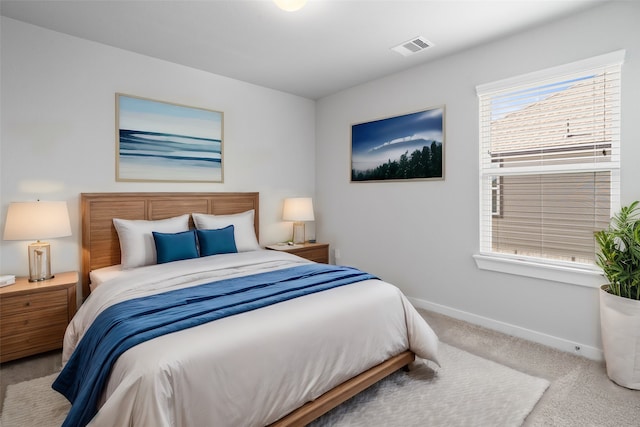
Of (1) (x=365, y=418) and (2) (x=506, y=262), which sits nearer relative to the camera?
(1) (x=365, y=418)

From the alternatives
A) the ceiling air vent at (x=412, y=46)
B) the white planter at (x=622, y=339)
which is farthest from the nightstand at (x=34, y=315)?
the white planter at (x=622, y=339)

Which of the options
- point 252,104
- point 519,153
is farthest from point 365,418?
point 252,104

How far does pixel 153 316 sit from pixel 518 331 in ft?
9.73

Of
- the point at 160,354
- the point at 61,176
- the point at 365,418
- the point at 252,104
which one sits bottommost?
the point at 365,418

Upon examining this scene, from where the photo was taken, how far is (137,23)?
2.81 m

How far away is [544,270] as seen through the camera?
9.28 ft

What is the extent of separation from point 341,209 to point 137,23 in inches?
119

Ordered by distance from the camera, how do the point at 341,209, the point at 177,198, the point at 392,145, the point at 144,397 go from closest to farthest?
1. the point at 144,397
2. the point at 177,198
3. the point at 392,145
4. the point at 341,209

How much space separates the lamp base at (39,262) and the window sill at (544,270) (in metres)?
3.80

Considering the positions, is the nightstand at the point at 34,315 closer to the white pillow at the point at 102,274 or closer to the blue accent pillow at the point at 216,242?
the white pillow at the point at 102,274

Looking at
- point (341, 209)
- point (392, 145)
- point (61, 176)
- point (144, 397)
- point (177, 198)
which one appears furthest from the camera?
point (341, 209)

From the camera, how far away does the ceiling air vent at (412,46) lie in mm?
3081

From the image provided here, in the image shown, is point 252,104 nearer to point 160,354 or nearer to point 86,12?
point 86,12

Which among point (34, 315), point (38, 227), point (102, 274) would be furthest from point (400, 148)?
point (34, 315)
